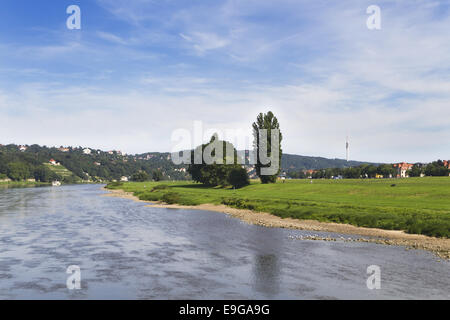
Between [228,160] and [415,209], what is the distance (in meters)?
78.1

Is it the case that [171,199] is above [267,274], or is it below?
below

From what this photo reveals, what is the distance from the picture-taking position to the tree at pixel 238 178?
119750 mm

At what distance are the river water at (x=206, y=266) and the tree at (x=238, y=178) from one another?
71.8m

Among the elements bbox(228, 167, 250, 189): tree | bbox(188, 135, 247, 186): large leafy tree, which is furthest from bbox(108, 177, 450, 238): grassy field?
bbox(188, 135, 247, 186): large leafy tree

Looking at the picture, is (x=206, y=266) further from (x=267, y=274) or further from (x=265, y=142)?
(x=265, y=142)

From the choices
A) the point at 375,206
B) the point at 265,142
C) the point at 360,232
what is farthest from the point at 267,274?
the point at 265,142

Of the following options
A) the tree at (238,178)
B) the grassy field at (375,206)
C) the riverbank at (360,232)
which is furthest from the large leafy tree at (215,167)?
the riverbank at (360,232)

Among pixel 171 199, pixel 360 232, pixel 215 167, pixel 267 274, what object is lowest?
pixel 171 199

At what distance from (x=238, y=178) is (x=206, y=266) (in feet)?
297

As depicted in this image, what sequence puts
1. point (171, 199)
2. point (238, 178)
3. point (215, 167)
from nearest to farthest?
1. point (171, 199)
2. point (238, 178)
3. point (215, 167)

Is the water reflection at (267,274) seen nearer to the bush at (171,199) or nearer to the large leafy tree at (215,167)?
the bush at (171,199)

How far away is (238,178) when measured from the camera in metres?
120

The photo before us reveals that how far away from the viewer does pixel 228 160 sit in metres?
124
